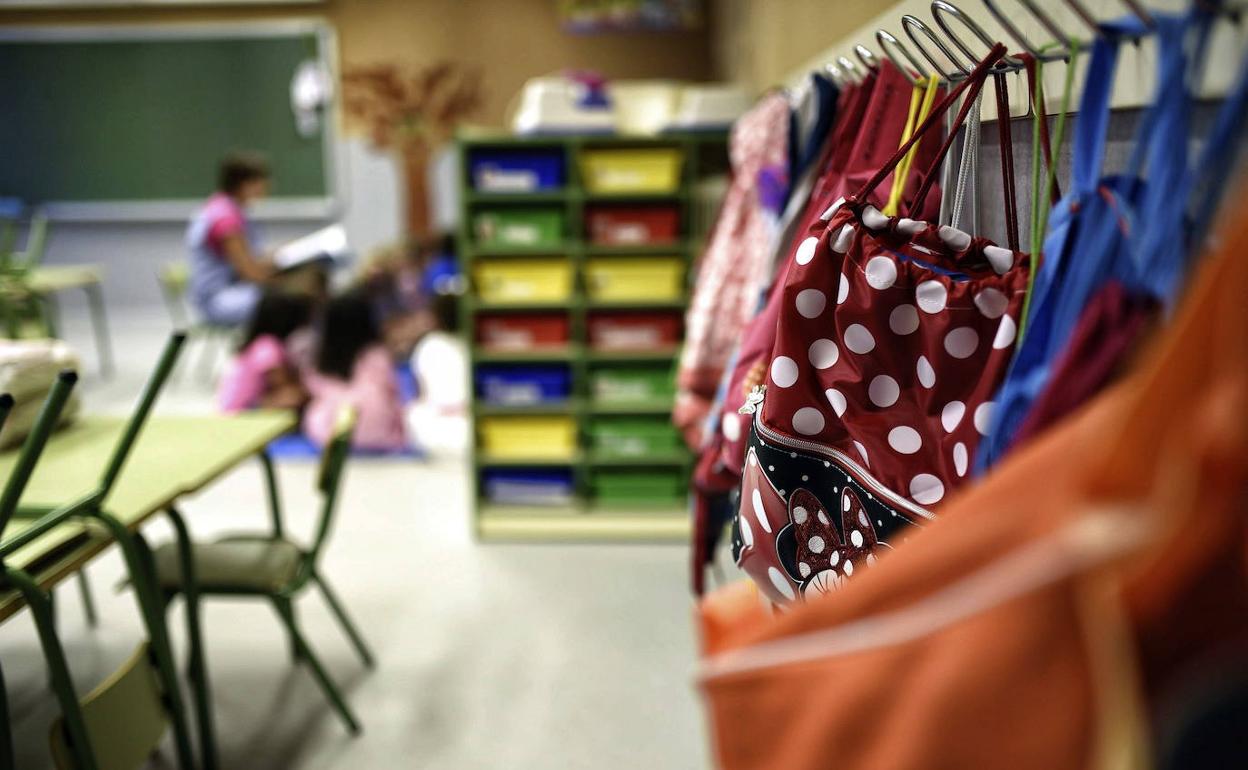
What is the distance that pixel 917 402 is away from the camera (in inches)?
33.0

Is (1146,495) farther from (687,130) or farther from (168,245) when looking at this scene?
(168,245)

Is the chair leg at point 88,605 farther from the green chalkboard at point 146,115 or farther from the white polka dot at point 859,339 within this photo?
the green chalkboard at point 146,115

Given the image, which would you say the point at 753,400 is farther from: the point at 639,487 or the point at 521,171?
the point at 639,487

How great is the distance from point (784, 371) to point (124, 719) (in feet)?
4.17

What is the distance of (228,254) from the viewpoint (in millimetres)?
5039

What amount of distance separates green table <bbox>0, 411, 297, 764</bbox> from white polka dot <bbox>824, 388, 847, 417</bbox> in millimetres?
1151

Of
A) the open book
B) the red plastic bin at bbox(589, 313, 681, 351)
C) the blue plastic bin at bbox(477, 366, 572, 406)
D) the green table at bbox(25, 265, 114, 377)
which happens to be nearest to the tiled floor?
the blue plastic bin at bbox(477, 366, 572, 406)

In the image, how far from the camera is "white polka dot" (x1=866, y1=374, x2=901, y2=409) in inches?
33.4

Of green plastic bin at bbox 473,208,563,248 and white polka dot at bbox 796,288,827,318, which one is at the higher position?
white polka dot at bbox 796,288,827,318

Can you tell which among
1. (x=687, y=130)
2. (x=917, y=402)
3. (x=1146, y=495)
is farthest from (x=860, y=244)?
(x=687, y=130)

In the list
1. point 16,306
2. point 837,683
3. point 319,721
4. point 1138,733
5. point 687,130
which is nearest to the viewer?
point 1138,733

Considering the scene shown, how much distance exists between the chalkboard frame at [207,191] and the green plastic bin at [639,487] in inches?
164

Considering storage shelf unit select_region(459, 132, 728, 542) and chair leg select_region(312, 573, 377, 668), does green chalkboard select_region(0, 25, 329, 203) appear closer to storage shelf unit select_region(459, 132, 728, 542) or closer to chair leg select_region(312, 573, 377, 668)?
storage shelf unit select_region(459, 132, 728, 542)

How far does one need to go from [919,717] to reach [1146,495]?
0.57ft
